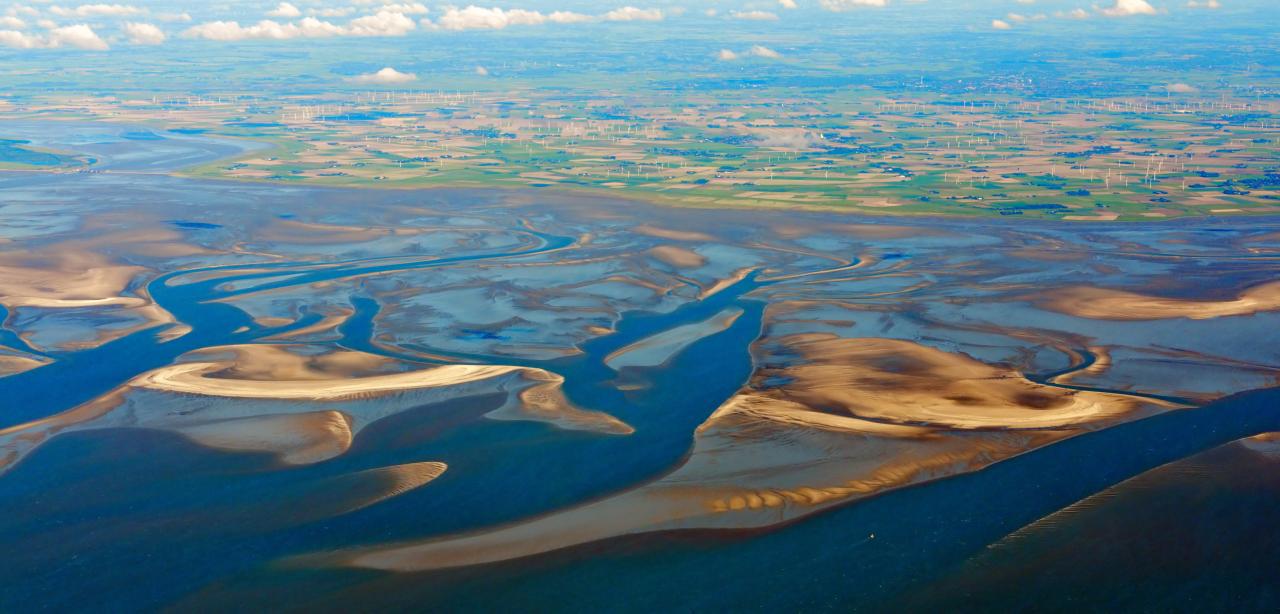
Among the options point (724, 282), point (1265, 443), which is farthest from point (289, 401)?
point (1265, 443)

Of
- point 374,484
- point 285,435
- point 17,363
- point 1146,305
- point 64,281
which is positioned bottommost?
point 374,484

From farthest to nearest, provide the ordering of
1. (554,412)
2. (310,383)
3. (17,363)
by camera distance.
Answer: (17,363), (310,383), (554,412)

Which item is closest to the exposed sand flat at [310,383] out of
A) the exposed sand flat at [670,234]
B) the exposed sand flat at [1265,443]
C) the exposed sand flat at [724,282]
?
the exposed sand flat at [724,282]

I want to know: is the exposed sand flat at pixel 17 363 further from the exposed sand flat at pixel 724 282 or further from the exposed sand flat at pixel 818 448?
the exposed sand flat at pixel 724 282

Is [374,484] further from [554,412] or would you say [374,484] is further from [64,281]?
[64,281]

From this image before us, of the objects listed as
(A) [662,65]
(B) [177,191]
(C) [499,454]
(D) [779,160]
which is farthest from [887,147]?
(A) [662,65]

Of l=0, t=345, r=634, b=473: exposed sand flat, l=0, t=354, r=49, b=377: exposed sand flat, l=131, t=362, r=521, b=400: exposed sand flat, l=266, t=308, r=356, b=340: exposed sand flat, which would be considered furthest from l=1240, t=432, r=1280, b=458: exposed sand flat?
l=0, t=354, r=49, b=377: exposed sand flat
